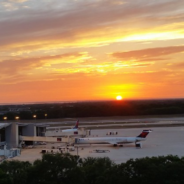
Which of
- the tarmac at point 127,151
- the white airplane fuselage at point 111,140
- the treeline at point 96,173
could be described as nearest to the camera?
the treeline at point 96,173

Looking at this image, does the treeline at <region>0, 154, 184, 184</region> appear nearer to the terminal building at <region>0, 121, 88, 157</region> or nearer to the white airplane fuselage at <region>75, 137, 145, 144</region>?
the terminal building at <region>0, 121, 88, 157</region>

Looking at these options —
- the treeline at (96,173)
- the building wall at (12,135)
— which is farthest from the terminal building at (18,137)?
the treeline at (96,173)

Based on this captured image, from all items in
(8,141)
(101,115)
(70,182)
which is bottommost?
(70,182)

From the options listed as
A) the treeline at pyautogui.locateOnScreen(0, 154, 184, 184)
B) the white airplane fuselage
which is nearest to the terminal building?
the white airplane fuselage

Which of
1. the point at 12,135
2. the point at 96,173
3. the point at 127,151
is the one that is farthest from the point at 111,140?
the point at 96,173

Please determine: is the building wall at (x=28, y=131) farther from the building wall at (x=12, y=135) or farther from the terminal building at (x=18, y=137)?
the building wall at (x=12, y=135)

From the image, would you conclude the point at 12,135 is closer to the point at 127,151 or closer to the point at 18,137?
the point at 18,137

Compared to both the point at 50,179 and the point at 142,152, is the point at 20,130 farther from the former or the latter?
the point at 50,179

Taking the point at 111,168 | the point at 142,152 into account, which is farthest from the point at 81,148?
the point at 111,168
